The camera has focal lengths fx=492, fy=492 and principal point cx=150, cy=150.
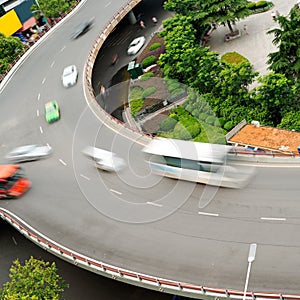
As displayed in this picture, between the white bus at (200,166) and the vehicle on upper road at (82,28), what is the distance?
3522cm

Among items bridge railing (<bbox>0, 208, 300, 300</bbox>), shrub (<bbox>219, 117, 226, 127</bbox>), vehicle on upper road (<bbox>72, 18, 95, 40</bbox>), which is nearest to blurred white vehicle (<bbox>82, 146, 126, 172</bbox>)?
bridge railing (<bbox>0, 208, 300, 300</bbox>)

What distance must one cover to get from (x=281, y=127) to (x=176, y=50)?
18795mm

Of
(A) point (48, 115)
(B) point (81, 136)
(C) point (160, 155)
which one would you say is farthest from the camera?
(A) point (48, 115)

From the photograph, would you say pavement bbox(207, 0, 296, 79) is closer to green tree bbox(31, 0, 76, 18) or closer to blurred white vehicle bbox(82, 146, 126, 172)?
blurred white vehicle bbox(82, 146, 126, 172)

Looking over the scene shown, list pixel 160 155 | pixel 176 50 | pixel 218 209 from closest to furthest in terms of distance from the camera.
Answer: pixel 218 209 → pixel 160 155 → pixel 176 50

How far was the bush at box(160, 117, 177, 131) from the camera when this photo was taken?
5381 centimetres

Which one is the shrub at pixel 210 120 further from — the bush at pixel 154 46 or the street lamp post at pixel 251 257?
the bush at pixel 154 46

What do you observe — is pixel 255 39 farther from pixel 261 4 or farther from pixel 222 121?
pixel 222 121

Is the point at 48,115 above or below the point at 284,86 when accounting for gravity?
above

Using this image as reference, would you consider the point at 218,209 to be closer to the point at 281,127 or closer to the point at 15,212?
the point at 281,127

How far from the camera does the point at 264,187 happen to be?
124ft

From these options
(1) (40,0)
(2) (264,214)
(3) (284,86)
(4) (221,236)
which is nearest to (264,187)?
(2) (264,214)

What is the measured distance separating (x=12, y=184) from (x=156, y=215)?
15.8 metres

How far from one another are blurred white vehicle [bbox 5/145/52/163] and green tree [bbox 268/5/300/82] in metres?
24.9
